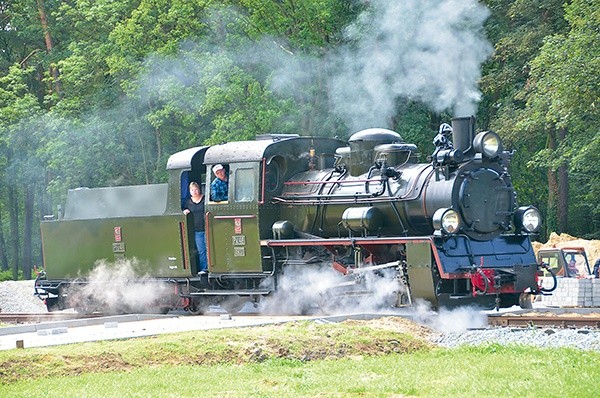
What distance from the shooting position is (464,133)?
16125 mm

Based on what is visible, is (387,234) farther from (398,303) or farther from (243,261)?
(243,261)

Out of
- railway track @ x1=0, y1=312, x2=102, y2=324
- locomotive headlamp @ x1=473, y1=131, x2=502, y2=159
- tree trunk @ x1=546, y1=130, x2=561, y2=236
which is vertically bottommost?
railway track @ x1=0, y1=312, x2=102, y2=324

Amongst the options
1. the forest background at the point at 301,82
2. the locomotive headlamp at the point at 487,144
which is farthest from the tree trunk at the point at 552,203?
the locomotive headlamp at the point at 487,144

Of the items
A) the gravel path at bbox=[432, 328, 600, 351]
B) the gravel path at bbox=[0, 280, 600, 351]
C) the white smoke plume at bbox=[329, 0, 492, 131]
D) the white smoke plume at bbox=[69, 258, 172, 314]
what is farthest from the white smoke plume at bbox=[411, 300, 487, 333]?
the white smoke plume at bbox=[329, 0, 492, 131]

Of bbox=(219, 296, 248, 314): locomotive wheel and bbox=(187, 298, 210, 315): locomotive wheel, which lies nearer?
bbox=(219, 296, 248, 314): locomotive wheel

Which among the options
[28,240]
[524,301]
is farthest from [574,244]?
[28,240]

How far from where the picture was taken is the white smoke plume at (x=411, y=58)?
2311cm

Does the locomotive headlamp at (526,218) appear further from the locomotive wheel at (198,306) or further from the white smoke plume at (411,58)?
the locomotive wheel at (198,306)

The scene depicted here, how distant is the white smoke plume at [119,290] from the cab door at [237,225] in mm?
1859

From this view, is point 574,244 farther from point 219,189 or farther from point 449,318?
point 449,318

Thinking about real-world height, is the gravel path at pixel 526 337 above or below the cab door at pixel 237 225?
below

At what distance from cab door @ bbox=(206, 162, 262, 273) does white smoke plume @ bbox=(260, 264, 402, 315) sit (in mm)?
684

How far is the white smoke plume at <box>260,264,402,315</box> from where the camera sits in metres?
16.6

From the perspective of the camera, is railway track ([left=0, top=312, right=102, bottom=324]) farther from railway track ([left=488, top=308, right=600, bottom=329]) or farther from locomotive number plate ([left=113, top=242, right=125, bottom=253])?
railway track ([left=488, top=308, right=600, bottom=329])
